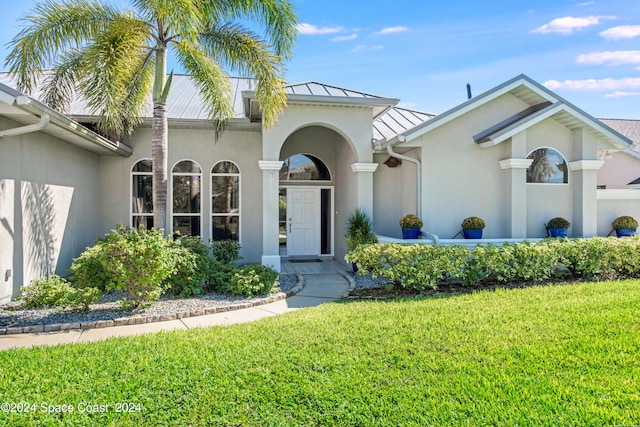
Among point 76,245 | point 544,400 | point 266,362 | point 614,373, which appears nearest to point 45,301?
point 76,245

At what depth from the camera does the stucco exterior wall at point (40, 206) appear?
736 cm

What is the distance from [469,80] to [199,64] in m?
15.2

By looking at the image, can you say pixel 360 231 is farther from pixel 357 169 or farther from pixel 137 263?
pixel 137 263

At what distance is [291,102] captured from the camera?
34.0ft

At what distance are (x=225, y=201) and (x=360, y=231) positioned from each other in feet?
14.4

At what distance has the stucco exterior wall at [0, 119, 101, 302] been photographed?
290 inches

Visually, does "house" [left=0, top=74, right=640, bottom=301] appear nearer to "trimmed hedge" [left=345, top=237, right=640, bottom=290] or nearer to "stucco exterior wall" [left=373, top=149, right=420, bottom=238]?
"stucco exterior wall" [left=373, top=149, right=420, bottom=238]

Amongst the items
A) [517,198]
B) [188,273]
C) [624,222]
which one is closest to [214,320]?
[188,273]

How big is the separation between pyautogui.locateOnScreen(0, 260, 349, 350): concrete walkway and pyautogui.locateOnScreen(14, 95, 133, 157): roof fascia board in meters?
3.65

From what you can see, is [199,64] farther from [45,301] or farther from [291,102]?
[45,301]

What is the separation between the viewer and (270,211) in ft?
34.1

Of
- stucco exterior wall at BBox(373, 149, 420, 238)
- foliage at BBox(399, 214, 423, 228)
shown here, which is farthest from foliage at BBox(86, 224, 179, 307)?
stucco exterior wall at BBox(373, 149, 420, 238)

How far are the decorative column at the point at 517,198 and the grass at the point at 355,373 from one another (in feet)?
15.7

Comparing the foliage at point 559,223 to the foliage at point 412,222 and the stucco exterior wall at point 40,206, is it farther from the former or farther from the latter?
the stucco exterior wall at point 40,206
